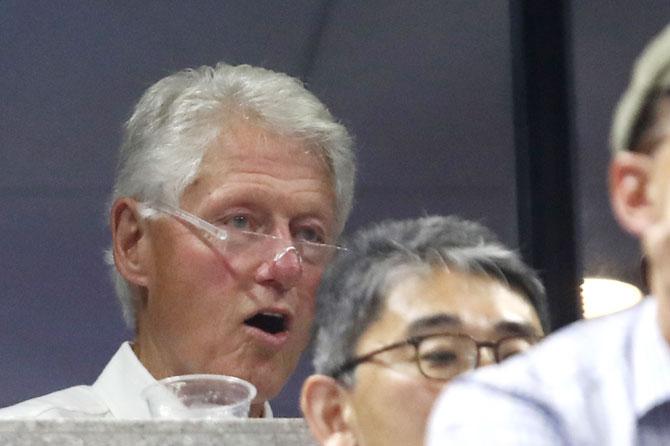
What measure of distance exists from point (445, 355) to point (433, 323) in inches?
0.6

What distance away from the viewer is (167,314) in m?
1.03

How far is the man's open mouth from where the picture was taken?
0.88 metres

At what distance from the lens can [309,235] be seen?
956mm

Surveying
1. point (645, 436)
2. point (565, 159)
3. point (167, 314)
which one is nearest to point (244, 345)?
point (167, 314)

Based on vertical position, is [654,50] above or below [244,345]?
above

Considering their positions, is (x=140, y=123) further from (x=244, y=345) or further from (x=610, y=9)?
(x=610, y=9)

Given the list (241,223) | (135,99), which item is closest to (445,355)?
(241,223)

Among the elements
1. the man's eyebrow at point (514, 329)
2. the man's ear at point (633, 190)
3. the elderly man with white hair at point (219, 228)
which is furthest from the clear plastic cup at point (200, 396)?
the man's ear at point (633, 190)

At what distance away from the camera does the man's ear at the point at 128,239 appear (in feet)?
3.50

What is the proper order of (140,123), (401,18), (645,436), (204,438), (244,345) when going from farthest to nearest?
(401,18), (140,123), (244,345), (204,438), (645,436)

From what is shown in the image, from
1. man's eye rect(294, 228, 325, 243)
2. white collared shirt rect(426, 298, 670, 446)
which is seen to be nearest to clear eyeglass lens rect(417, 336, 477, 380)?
white collared shirt rect(426, 298, 670, 446)

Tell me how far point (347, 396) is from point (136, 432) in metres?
0.15

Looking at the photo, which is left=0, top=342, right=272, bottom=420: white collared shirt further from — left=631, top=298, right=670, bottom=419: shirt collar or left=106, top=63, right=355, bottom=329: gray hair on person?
left=631, top=298, right=670, bottom=419: shirt collar

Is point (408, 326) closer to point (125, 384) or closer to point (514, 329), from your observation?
point (514, 329)
